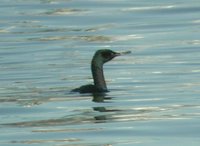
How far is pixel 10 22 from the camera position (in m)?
36.2

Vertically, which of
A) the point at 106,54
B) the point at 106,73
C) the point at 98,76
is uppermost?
the point at 106,54

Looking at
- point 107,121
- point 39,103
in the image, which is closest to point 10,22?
point 39,103

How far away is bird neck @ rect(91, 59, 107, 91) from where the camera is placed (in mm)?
21922

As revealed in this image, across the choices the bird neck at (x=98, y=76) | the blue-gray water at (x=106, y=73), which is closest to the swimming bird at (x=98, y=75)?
the bird neck at (x=98, y=76)

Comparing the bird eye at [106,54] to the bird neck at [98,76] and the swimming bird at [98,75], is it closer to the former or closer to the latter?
the swimming bird at [98,75]

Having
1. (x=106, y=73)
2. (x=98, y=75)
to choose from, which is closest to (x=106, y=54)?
(x=98, y=75)

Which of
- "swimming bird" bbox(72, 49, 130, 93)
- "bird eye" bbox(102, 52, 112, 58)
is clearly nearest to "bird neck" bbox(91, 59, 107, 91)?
"swimming bird" bbox(72, 49, 130, 93)

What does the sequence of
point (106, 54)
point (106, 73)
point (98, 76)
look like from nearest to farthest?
point (98, 76)
point (106, 54)
point (106, 73)

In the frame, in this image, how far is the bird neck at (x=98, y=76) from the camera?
21.9 metres

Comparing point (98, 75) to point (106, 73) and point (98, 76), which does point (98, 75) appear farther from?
point (106, 73)

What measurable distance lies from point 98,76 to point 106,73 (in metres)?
3.33

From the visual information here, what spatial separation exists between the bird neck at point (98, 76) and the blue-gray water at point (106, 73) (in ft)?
0.64

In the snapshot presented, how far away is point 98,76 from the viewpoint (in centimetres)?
2205

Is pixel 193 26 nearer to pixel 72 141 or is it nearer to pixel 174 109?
pixel 174 109
